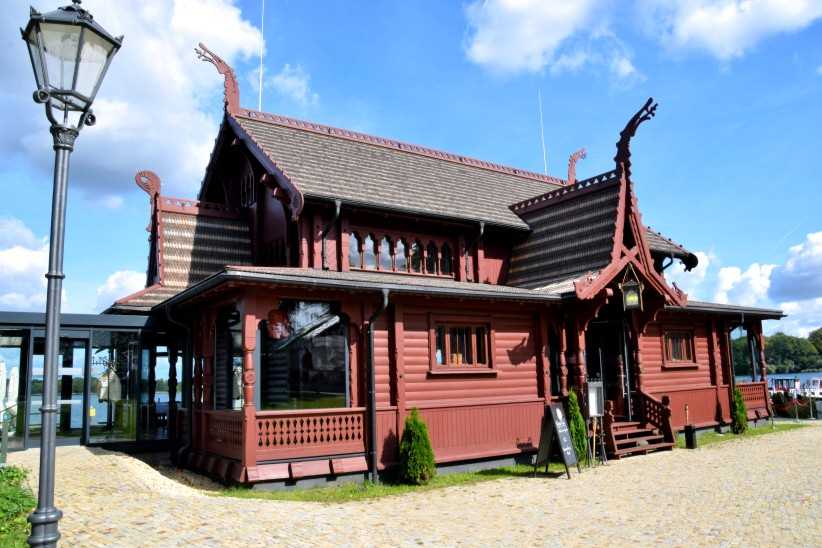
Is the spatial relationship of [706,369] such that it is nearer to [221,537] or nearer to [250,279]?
[250,279]

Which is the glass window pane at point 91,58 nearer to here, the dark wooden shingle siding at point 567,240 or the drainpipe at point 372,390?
the drainpipe at point 372,390

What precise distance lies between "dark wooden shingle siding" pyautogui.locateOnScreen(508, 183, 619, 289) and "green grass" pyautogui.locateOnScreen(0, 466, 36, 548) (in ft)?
40.2

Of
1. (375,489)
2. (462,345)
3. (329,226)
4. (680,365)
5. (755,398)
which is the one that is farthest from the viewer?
(755,398)

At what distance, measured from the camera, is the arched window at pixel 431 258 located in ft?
58.5

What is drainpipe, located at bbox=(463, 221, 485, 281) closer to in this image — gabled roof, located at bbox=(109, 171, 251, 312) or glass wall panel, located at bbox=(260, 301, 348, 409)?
glass wall panel, located at bbox=(260, 301, 348, 409)

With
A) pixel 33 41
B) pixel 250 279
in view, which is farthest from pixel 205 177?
pixel 33 41

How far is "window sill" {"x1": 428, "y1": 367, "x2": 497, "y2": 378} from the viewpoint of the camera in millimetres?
14148

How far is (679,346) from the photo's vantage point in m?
20.4

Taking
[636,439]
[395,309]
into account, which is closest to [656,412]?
[636,439]

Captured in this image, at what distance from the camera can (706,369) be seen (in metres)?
20.8

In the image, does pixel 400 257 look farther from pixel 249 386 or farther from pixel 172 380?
pixel 172 380

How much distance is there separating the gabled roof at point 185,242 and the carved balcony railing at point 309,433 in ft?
21.3

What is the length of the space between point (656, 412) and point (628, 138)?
273 inches

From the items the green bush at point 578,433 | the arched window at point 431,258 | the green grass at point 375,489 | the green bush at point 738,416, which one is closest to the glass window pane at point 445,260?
the arched window at point 431,258
